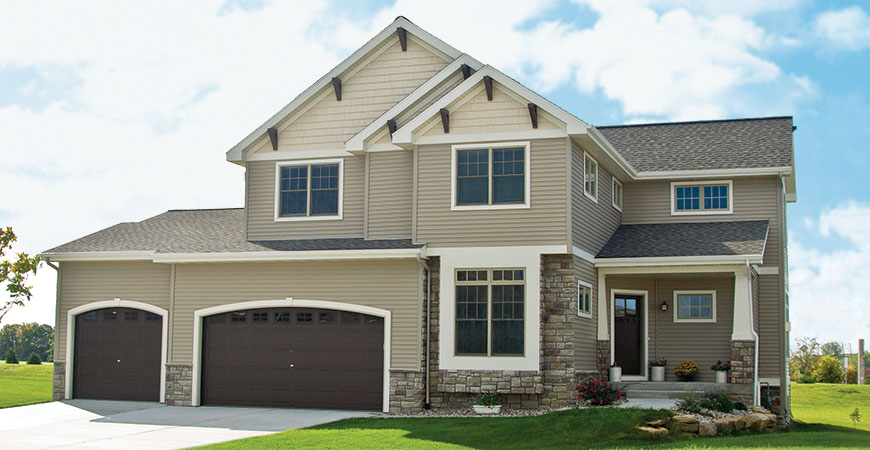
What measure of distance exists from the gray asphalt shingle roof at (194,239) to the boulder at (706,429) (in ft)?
21.9

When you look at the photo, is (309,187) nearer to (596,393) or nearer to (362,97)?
(362,97)

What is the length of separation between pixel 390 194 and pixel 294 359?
4.28 metres

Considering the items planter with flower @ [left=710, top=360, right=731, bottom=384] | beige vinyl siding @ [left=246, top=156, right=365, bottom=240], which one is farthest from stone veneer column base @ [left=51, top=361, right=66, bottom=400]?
planter with flower @ [left=710, top=360, right=731, bottom=384]

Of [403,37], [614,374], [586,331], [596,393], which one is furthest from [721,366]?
[403,37]

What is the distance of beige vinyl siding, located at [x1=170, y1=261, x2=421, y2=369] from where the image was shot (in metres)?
19.3

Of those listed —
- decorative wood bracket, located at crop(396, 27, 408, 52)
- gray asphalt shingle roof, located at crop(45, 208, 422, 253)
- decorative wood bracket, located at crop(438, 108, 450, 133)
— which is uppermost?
decorative wood bracket, located at crop(396, 27, 408, 52)

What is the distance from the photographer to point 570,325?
18.5 metres

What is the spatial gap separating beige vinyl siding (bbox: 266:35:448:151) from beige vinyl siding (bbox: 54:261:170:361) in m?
4.36

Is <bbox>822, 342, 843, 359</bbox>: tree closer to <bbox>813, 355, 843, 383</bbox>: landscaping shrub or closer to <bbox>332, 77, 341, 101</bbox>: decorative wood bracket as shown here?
<bbox>813, 355, 843, 383</bbox>: landscaping shrub

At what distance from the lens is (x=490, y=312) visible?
734 inches

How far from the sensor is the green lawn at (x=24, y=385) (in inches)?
864

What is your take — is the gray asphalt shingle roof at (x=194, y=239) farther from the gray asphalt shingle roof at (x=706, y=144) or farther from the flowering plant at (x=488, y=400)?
the gray asphalt shingle roof at (x=706, y=144)

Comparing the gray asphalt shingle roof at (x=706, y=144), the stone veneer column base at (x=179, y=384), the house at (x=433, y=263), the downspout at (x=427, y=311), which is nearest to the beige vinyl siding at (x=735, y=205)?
the house at (x=433, y=263)

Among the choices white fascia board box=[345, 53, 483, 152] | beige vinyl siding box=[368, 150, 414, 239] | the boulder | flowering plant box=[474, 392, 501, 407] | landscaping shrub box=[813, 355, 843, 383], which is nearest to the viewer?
the boulder
